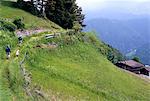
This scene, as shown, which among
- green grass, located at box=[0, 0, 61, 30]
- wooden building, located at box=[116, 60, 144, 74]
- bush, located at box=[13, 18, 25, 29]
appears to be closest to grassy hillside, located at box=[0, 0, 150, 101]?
green grass, located at box=[0, 0, 61, 30]

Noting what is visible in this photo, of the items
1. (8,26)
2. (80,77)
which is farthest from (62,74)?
(8,26)

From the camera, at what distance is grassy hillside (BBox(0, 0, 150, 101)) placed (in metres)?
36.4

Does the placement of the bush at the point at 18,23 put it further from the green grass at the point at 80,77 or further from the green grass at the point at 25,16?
the green grass at the point at 25,16

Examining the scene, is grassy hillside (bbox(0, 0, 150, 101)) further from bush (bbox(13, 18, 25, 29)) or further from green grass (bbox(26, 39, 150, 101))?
bush (bbox(13, 18, 25, 29))

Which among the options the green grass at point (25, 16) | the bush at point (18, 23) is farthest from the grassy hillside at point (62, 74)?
the bush at point (18, 23)

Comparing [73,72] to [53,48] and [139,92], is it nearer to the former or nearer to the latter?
[53,48]

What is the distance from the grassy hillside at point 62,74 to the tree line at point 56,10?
727cm

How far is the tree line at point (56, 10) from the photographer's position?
78.2 meters

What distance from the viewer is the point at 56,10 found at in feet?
261

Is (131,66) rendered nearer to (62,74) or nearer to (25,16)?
(25,16)

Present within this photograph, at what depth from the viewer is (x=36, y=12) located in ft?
256

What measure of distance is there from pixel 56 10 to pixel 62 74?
32657 millimetres

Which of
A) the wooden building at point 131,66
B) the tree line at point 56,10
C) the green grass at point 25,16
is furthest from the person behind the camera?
the wooden building at point 131,66

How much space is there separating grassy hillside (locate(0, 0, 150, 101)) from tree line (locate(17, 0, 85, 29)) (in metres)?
7.27
